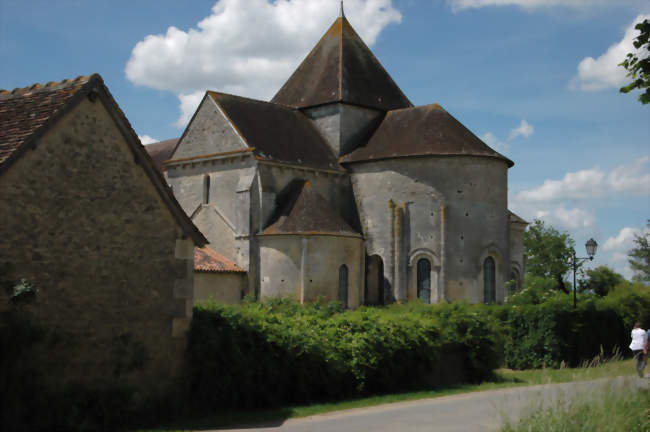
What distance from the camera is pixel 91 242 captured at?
1388 cm

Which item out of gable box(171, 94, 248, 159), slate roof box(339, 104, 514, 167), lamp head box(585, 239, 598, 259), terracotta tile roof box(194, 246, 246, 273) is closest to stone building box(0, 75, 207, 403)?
terracotta tile roof box(194, 246, 246, 273)

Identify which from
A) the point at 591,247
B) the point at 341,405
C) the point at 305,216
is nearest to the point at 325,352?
the point at 341,405

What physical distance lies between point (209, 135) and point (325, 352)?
951 inches

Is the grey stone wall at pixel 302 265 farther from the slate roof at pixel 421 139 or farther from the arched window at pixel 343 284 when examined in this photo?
the slate roof at pixel 421 139

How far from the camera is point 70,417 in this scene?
12.7 meters

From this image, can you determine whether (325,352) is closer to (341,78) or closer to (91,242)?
(91,242)

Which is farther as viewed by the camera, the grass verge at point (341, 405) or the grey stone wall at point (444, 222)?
the grey stone wall at point (444, 222)

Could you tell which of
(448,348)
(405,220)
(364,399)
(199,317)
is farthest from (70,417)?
(405,220)

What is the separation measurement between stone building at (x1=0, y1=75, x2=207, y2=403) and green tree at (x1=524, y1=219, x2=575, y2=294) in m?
64.6

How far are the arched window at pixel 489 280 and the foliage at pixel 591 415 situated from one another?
2789 centimetres

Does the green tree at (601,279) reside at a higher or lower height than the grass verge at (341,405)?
higher

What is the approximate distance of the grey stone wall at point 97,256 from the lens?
13.0 meters

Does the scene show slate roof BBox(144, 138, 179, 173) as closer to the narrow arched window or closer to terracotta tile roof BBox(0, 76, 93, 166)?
the narrow arched window

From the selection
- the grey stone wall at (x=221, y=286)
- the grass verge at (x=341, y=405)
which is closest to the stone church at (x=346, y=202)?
the grey stone wall at (x=221, y=286)
